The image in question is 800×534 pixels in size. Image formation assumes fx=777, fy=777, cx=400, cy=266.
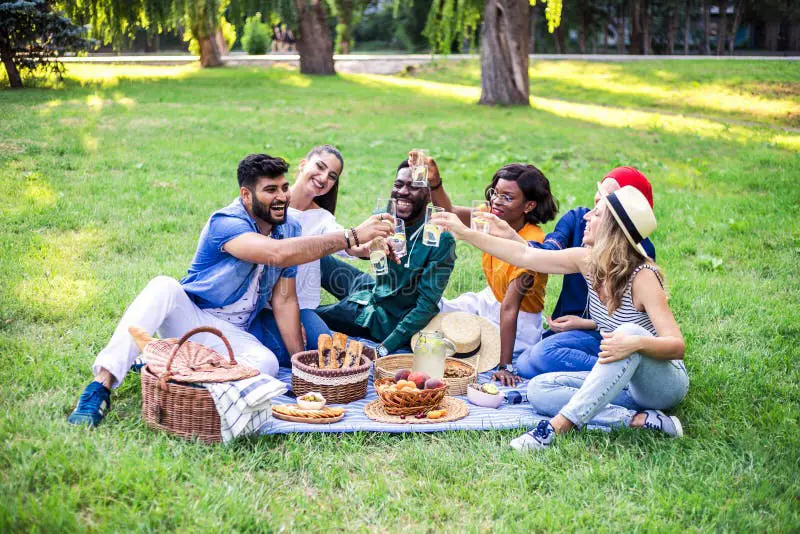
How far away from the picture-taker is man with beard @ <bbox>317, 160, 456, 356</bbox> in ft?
18.0

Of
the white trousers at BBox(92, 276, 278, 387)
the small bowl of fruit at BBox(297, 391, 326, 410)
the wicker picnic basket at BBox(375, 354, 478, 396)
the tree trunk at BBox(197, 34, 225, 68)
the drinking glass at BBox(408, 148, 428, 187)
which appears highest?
the tree trunk at BBox(197, 34, 225, 68)

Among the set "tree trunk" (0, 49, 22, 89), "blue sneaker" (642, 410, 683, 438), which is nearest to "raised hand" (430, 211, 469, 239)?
"blue sneaker" (642, 410, 683, 438)

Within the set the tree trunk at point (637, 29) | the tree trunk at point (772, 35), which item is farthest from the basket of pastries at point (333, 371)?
the tree trunk at point (772, 35)

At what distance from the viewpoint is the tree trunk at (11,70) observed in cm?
1692

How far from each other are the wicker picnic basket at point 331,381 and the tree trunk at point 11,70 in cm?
1524

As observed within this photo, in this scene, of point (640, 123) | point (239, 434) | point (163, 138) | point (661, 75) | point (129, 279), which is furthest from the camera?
point (661, 75)

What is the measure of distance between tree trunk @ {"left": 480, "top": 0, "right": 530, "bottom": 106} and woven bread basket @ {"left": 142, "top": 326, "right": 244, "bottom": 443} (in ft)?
49.1

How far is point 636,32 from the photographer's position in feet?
119

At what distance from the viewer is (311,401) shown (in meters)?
4.61

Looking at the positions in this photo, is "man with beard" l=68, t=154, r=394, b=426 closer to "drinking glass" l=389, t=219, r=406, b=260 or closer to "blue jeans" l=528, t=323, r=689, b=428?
"drinking glass" l=389, t=219, r=406, b=260

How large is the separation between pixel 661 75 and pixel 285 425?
21.8m

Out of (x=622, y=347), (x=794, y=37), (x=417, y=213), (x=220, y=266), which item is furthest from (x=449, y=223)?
(x=794, y=37)

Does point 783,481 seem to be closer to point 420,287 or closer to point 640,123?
point 420,287

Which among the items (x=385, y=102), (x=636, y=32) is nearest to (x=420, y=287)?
(x=385, y=102)
